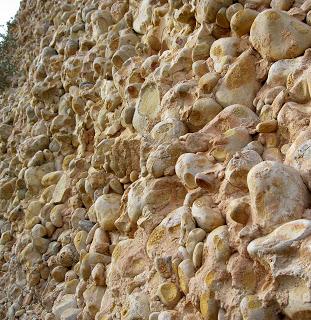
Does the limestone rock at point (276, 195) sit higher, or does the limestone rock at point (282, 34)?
the limestone rock at point (282, 34)

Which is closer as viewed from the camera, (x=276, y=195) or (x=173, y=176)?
(x=276, y=195)

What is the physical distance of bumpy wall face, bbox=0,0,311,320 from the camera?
1065mm

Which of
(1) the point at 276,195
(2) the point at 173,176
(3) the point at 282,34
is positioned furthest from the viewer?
(2) the point at 173,176

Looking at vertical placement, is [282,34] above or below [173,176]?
above

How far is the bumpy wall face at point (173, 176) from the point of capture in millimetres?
1065

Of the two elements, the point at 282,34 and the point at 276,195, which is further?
the point at 282,34

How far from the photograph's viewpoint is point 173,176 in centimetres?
148

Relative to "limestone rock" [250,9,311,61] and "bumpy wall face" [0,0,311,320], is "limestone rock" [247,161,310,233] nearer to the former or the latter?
"bumpy wall face" [0,0,311,320]

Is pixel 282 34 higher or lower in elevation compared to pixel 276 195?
higher

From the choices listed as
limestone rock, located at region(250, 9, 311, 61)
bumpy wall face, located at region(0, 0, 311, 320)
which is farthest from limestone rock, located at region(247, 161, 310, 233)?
limestone rock, located at region(250, 9, 311, 61)

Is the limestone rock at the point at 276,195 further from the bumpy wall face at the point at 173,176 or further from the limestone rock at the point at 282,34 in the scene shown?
the limestone rock at the point at 282,34

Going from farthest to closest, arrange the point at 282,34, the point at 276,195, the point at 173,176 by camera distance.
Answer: the point at 173,176 → the point at 282,34 → the point at 276,195

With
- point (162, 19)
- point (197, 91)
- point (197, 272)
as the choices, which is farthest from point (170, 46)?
point (197, 272)

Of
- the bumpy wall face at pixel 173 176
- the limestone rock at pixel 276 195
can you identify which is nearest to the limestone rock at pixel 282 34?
the bumpy wall face at pixel 173 176
